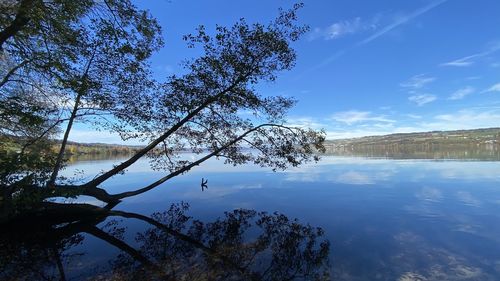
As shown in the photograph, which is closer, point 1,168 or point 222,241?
point 1,168

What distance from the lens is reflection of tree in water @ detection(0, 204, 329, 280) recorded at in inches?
472

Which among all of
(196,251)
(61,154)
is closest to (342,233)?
(196,251)

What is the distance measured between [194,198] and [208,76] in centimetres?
1530

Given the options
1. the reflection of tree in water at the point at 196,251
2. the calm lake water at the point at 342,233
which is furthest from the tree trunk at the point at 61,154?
the calm lake water at the point at 342,233

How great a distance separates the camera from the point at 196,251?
14586 millimetres

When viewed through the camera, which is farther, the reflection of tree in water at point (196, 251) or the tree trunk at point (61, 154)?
the tree trunk at point (61, 154)

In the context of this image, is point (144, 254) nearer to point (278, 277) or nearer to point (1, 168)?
point (278, 277)

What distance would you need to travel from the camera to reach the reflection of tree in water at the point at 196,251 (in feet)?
39.3

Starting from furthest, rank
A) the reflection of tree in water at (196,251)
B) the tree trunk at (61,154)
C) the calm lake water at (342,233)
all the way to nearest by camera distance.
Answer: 1. the tree trunk at (61,154)
2. the calm lake water at (342,233)
3. the reflection of tree in water at (196,251)

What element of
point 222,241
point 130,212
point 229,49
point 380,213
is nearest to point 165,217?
point 130,212

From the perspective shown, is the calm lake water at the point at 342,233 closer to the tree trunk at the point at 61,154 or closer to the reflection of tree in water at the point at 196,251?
the reflection of tree in water at the point at 196,251

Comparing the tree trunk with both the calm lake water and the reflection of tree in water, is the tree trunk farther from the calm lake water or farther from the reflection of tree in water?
the calm lake water

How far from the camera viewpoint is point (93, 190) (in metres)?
22.3

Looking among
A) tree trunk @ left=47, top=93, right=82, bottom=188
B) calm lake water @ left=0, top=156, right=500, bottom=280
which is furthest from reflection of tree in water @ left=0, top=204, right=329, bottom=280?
tree trunk @ left=47, top=93, right=82, bottom=188
